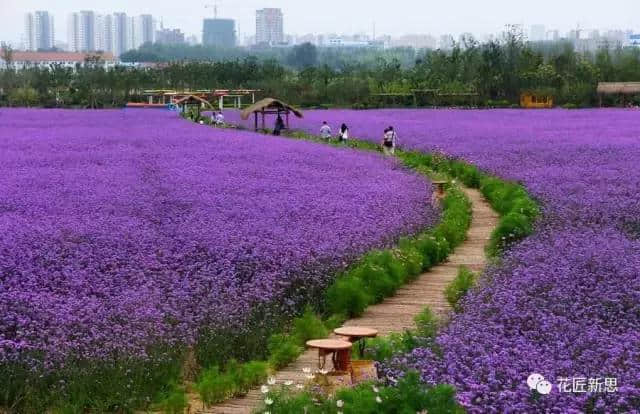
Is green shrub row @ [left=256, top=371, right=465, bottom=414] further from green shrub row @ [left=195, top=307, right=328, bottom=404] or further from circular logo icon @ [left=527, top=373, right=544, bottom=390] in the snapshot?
green shrub row @ [left=195, top=307, right=328, bottom=404]

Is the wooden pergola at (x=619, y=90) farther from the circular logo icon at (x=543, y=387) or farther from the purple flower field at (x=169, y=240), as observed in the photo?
the circular logo icon at (x=543, y=387)

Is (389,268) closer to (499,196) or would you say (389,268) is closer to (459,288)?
(459,288)

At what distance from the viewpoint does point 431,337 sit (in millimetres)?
8188

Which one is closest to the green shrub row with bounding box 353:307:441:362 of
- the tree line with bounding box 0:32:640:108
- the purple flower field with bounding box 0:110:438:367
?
the purple flower field with bounding box 0:110:438:367

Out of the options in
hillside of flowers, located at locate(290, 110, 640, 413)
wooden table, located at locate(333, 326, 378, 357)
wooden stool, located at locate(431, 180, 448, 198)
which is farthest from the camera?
wooden stool, located at locate(431, 180, 448, 198)

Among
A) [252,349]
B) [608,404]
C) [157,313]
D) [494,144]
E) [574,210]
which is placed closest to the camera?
[608,404]

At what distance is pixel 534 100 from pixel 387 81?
45.9 ft

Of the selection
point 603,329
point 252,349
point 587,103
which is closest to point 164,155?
point 252,349

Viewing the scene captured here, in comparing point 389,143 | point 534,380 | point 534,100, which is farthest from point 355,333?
point 534,100

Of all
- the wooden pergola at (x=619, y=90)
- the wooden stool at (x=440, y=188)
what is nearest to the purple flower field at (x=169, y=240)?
the wooden stool at (x=440, y=188)

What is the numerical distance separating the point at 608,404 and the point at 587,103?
67.5 m

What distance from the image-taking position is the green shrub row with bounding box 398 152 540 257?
47.0 ft

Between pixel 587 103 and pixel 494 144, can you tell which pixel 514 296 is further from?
pixel 587 103

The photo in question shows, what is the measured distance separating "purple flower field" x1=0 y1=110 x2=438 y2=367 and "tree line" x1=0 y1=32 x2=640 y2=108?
5141 cm
